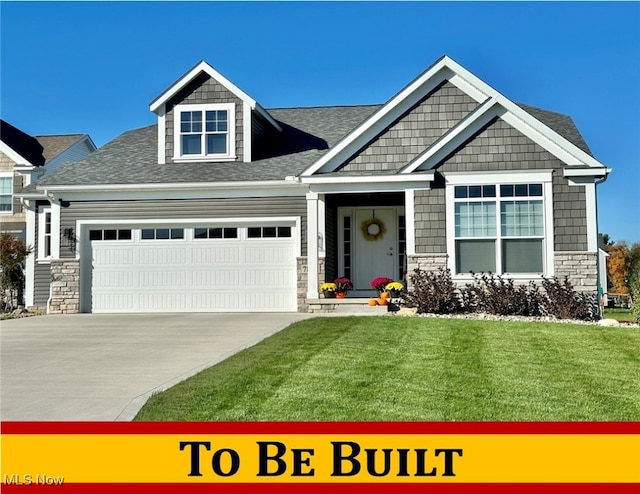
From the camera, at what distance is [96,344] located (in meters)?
11.4

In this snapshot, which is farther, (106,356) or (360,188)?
(360,188)

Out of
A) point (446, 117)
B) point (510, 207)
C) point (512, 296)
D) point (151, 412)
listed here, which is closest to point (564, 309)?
point (512, 296)

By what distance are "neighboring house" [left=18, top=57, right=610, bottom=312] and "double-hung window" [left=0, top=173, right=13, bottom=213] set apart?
5901mm

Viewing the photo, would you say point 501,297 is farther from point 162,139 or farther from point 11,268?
point 11,268

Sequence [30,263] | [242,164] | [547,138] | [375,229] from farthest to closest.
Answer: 1. [30,263]
2. [242,164]
3. [375,229]
4. [547,138]

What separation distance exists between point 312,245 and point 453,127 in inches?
180

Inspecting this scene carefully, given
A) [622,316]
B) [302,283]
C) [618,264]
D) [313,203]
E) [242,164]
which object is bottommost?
[622,316]

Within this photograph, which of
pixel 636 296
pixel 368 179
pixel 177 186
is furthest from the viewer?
pixel 177 186

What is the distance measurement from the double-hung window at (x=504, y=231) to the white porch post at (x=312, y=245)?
138 inches

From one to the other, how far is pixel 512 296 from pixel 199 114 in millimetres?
10112

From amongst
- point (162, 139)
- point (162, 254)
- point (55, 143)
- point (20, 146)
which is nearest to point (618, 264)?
point (162, 139)

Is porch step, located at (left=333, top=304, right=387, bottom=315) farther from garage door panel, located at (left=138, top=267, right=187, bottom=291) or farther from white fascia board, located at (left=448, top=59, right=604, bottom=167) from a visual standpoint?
white fascia board, located at (left=448, top=59, right=604, bottom=167)

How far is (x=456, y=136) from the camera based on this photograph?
1566cm

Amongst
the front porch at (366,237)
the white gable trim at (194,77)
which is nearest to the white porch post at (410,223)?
the front porch at (366,237)
